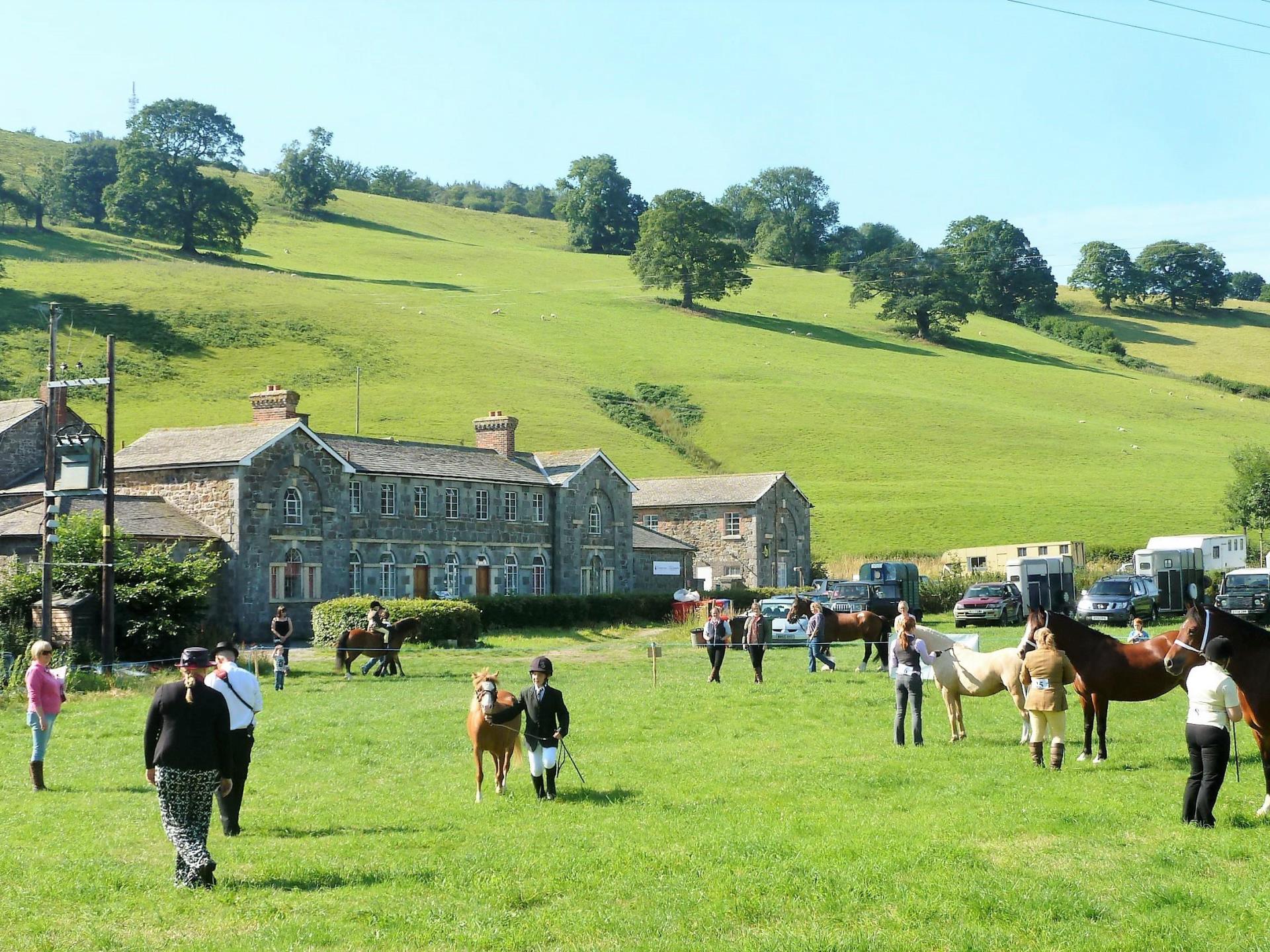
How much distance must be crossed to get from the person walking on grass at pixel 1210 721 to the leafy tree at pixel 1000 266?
158m

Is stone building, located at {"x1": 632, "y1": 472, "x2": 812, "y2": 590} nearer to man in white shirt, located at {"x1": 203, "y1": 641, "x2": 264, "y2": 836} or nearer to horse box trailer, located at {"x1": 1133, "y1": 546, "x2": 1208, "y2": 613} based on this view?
horse box trailer, located at {"x1": 1133, "y1": 546, "x2": 1208, "y2": 613}

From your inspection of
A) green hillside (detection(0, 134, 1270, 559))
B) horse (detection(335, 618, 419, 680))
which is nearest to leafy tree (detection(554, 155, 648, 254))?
green hillside (detection(0, 134, 1270, 559))

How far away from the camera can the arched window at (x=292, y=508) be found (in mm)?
48594

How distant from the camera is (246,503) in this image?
46.8 m

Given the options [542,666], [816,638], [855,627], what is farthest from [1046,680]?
[855,627]

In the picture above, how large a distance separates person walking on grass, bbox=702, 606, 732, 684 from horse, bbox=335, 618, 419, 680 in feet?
26.6

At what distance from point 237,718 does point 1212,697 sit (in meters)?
9.50

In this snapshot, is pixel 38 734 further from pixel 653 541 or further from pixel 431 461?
pixel 653 541

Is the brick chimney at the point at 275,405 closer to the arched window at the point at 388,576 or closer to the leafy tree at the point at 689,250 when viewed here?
the arched window at the point at 388,576

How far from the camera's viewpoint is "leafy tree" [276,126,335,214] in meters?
176

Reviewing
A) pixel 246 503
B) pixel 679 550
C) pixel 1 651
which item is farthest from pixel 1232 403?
pixel 1 651

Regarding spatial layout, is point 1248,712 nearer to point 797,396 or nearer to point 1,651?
point 1,651

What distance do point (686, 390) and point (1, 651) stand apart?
3096 inches

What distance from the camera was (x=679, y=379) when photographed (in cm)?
11094
